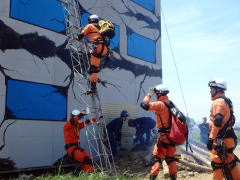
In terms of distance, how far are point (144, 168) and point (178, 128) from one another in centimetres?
400

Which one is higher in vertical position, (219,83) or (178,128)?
(219,83)

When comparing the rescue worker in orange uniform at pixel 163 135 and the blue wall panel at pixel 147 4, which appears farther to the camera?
the blue wall panel at pixel 147 4

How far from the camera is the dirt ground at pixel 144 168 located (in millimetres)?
9281

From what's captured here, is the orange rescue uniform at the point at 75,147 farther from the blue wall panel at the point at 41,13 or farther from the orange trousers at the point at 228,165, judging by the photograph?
the blue wall panel at the point at 41,13

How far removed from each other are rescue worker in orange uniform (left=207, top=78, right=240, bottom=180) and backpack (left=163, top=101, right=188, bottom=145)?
0.72 metres

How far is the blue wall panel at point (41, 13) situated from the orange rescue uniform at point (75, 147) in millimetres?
3486

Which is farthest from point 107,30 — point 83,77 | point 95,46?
point 83,77

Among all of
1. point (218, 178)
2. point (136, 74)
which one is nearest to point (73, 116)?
point (218, 178)

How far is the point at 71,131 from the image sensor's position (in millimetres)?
8555

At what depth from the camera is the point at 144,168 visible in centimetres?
1048

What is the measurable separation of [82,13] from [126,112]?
405cm

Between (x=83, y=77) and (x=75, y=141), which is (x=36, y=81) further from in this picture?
(x=75, y=141)

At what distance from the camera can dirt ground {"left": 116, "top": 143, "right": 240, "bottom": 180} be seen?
9281 millimetres

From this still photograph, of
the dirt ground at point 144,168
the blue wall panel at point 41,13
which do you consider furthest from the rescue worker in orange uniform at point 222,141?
the blue wall panel at point 41,13
